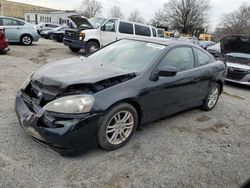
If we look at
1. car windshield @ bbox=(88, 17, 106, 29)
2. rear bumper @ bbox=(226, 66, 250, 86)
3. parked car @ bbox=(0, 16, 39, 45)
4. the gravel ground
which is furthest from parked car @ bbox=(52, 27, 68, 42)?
the gravel ground

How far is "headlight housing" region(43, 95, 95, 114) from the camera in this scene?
2.83 metres

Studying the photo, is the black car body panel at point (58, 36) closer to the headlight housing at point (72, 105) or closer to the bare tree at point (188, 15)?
the headlight housing at point (72, 105)

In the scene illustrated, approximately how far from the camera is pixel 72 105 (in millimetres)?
2850

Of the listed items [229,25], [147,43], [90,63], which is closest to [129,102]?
[90,63]

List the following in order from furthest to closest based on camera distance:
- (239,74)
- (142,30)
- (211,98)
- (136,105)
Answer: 1. (142,30)
2. (239,74)
3. (211,98)
4. (136,105)

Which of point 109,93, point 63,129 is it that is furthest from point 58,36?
point 63,129

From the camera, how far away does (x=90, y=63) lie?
13.0ft

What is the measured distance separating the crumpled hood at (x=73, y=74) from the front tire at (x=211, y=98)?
240cm

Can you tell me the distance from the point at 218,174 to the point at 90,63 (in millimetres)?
2442

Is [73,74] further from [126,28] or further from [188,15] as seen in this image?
[188,15]

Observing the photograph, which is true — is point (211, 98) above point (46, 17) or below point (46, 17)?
below

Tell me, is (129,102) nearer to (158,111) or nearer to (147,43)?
(158,111)

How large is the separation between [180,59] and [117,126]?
1806 millimetres

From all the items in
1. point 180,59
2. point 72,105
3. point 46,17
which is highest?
point 46,17
